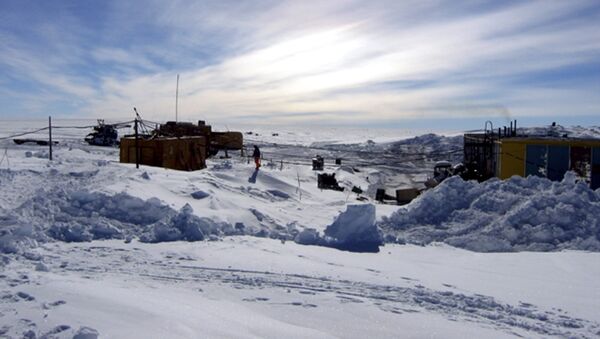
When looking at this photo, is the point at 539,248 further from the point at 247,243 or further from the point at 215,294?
the point at 215,294

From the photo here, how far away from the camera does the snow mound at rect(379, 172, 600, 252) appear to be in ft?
34.8

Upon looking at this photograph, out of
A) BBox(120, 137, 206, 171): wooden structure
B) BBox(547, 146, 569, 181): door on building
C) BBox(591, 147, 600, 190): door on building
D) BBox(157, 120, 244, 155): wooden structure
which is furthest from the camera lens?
BBox(157, 120, 244, 155): wooden structure

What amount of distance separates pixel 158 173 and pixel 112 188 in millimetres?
3550

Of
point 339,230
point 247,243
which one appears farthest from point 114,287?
point 339,230

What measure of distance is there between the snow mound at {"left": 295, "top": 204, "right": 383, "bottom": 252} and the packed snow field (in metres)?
0.03

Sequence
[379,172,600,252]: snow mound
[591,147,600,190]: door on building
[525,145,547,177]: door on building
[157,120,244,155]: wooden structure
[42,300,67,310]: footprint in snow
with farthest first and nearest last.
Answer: [157,120,244,155]: wooden structure → [525,145,547,177]: door on building → [591,147,600,190]: door on building → [379,172,600,252]: snow mound → [42,300,67,310]: footprint in snow

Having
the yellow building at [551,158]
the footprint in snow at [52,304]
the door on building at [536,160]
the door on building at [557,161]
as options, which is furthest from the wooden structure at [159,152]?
the footprint in snow at [52,304]

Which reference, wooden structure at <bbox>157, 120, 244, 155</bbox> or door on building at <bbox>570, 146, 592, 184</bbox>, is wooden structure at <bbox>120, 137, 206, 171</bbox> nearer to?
wooden structure at <bbox>157, 120, 244, 155</bbox>

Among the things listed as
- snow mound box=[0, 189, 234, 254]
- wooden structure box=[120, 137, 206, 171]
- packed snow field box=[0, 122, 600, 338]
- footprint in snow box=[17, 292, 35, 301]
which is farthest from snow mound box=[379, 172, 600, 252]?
wooden structure box=[120, 137, 206, 171]

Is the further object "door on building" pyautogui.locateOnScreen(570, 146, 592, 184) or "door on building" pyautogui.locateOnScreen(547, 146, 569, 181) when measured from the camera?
"door on building" pyautogui.locateOnScreen(547, 146, 569, 181)

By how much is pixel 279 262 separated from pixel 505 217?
5785mm

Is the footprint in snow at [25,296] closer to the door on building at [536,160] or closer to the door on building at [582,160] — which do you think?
the door on building at [536,160]

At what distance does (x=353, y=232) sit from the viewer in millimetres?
10172

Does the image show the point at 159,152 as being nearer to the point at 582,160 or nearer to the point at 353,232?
the point at 353,232
